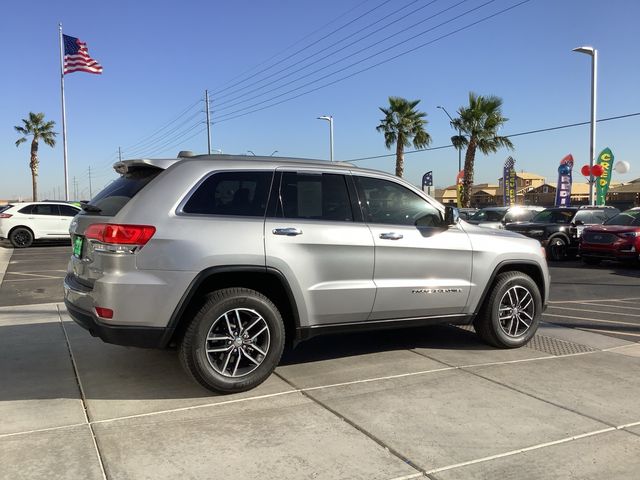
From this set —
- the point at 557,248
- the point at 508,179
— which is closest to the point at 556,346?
the point at 557,248

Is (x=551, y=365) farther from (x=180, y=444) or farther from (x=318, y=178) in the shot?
(x=180, y=444)

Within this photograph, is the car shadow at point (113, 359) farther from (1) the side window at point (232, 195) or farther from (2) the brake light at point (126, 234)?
(1) the side window at point (232, 195)

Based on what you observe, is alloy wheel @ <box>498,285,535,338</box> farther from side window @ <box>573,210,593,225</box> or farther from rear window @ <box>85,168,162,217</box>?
side window @ <box>573,210,593,225</box>

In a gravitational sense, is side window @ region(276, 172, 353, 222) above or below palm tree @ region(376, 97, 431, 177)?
below

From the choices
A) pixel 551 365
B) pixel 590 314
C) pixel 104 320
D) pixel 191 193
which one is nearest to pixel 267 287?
pixel 191 193

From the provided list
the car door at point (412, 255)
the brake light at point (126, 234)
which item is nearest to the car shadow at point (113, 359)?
the car door at point (412, 255)

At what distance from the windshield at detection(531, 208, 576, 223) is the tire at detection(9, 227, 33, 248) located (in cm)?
1666

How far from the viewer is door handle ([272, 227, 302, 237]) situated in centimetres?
444

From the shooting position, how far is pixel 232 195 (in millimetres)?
4457

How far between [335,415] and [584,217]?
1489cm

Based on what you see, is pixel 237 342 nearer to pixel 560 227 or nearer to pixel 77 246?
pixel 77 246

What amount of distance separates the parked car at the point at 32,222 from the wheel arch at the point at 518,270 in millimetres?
17046

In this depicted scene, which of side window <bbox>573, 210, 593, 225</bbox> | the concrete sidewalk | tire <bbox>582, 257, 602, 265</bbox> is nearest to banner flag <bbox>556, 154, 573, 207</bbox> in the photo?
side window <bbox>573, 210, 593, 225</bbox>

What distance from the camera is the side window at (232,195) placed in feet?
14.2
